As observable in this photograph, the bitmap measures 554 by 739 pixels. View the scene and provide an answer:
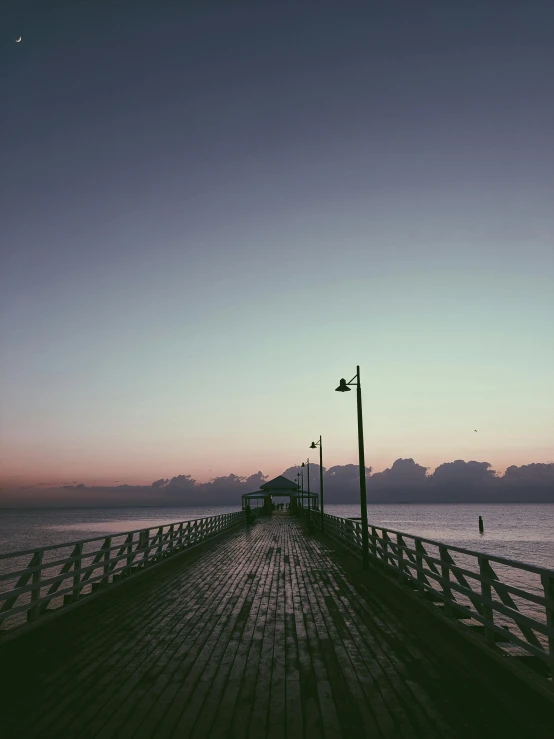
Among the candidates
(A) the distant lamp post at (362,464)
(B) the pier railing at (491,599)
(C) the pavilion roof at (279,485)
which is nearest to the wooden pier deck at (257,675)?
(B) the pier railing at (491,599)

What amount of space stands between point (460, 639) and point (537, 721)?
294cm

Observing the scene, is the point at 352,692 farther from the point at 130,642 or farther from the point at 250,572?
the point at 250,572

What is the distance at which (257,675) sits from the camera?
655cm

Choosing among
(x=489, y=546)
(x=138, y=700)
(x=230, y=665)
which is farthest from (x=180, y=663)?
(x=489, y=546)

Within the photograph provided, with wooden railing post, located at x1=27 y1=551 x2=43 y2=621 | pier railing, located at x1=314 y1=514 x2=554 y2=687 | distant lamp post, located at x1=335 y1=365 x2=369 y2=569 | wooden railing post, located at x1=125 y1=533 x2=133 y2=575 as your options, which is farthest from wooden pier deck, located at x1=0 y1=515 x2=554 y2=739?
distant lamp post, located at x1=335 y1=365 x2=369 y2=569

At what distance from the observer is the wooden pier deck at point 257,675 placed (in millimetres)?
5105

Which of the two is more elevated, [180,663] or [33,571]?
[33,571]

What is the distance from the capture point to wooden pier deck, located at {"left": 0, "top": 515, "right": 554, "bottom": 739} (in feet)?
Answer: 16.8

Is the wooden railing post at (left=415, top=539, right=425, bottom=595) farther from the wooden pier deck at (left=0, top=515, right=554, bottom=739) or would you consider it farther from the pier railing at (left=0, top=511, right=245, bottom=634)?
the pier railing at (left=0, top=511, right=245, bottom=634)

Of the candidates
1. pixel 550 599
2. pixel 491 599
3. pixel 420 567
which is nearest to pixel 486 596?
pixel 491 599

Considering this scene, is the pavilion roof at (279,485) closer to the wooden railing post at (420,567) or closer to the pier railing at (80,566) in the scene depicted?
the pier railing at (80,566)

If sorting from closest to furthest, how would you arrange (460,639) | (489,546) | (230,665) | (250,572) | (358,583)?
(230,665) < (460,639) < (358,583) < (250,572) < (489,546)

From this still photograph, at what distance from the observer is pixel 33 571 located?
8.70 metres

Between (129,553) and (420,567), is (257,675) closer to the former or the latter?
(420,567)
